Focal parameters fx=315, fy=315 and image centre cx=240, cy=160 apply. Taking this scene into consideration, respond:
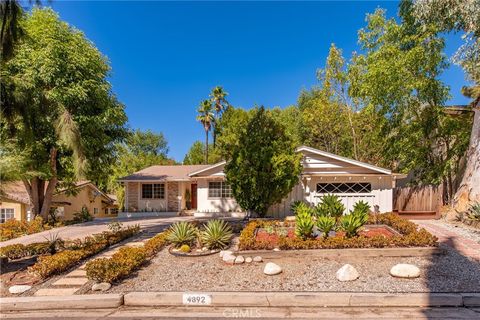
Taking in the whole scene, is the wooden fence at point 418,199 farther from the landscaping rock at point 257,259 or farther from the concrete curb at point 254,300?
the landscaping rock at point 257,259

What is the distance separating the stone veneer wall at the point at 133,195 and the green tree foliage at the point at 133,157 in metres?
1.51

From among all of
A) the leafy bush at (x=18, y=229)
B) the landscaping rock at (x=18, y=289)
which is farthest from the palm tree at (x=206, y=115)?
the landscaping rock at (x=18, y=289)

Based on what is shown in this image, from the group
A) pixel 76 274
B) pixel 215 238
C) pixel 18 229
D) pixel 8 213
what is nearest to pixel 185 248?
pixel 215 238

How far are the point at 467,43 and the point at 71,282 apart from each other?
15506 millimetres

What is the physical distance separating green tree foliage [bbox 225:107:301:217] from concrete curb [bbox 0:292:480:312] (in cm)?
697

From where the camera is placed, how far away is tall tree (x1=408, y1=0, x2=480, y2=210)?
38.5 ft

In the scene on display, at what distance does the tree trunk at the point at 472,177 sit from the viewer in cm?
1193

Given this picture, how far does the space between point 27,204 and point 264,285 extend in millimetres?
16798

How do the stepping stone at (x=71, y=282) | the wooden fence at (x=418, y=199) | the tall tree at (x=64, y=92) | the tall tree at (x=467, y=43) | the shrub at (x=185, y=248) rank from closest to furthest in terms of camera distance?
the stepping stone at (x=71, y=282)
the shrub at (x=185, y=248)
the tall tree at (x=467, y=43)
the wooden fence at (x=418, y=199)
the tall tree at (x=64, y=92)

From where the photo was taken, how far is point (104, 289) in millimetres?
5992

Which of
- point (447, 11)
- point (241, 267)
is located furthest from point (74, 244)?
point (447, 11)

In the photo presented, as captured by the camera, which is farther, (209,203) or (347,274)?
(209,203)

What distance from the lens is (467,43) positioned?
12.4 metres

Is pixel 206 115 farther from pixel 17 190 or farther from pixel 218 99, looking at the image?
pixel 17 190
